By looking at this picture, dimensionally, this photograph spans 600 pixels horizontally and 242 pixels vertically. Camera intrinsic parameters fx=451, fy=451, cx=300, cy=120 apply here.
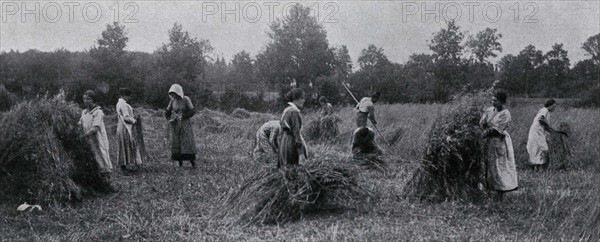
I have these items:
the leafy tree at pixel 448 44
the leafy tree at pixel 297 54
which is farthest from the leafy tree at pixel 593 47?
the leafy tree at pixel 297 54

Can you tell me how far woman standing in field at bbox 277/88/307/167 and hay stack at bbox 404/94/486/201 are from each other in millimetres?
1675

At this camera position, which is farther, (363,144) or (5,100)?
(5,100)

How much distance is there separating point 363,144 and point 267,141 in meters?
1.82

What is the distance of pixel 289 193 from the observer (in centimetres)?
498

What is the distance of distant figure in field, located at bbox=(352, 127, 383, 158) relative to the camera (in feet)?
27.4

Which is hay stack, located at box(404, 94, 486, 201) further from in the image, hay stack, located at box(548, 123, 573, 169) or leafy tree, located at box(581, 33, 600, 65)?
leafy tree, located at box(581, 33, 600, 65)

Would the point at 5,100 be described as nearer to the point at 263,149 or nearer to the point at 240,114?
the point at 240,114

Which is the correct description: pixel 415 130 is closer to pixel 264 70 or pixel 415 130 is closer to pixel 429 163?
pixel 429 163

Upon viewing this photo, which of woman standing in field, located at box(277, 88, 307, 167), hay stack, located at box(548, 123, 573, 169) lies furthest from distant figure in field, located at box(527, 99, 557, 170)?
woman standing in field, located at box(277, 88, 307, 167)

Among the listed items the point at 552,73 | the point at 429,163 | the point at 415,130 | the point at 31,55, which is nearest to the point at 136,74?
the point at 415,130

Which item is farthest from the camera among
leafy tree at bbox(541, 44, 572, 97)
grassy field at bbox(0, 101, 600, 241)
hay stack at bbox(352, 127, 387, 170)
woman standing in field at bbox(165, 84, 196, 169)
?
leafy tree at bbox(541, 44, 572, 97)

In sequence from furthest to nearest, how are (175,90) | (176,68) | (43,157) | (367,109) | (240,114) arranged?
(176,68) < (240,114) < (367,109) < (175,90) < (43,157)

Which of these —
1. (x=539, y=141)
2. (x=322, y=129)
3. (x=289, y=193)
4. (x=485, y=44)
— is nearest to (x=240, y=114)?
(x=322, y=129)

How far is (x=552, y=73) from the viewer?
Answer: 51812 millimetres
